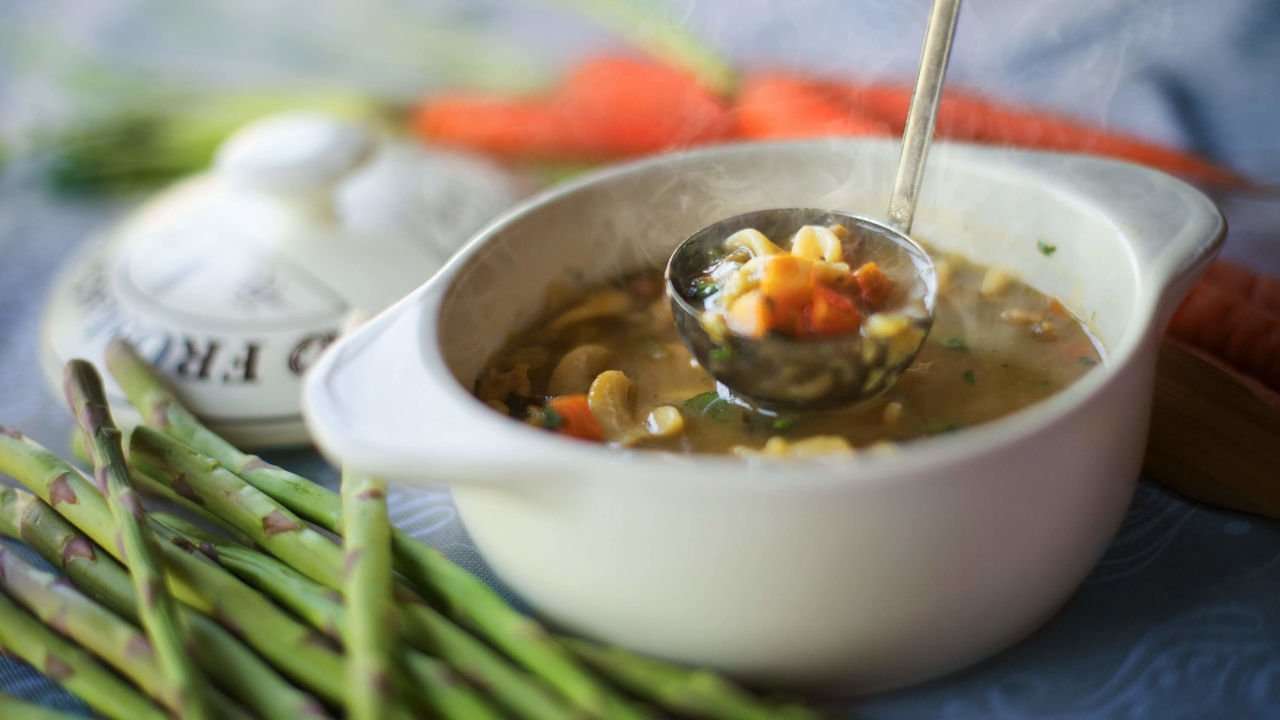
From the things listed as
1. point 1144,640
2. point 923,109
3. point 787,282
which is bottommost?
point 1144,640

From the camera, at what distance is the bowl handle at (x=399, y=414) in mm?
1058

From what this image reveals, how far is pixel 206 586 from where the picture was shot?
123 centimetres

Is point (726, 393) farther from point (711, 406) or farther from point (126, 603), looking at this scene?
point (126, 603)

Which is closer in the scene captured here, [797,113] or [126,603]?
[126,603]

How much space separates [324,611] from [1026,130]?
5.46 feet

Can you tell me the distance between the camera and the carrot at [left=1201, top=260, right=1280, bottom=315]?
5.52ft

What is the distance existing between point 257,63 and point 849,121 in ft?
5.77

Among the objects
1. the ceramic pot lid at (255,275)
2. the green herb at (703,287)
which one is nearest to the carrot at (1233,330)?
the green herb at (703,287)

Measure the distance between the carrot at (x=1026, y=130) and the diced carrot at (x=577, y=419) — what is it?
1.11 metres

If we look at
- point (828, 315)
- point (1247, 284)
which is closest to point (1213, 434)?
point (1247, 284)

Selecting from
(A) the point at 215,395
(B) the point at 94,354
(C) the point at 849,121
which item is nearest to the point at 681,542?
(A) the point at 215,395

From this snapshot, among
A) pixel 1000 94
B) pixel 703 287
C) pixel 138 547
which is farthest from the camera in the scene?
pixel 1000 94

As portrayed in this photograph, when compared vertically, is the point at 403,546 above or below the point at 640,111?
above

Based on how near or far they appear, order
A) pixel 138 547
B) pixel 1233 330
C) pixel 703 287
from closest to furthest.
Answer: pixel 138 547, pixel 703 287, pixel 1233 330
